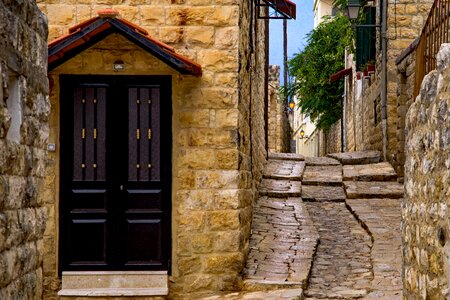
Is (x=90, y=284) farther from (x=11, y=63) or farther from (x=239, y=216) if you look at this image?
(x=11, y=63)

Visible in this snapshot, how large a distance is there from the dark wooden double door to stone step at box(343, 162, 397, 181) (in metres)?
6.79

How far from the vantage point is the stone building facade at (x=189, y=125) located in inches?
314

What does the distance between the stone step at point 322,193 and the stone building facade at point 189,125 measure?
4984mm

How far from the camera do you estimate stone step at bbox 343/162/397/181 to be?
1384 centimetres

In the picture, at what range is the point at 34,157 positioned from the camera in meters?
4.85

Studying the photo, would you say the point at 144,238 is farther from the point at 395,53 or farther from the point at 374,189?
the point at 395,53

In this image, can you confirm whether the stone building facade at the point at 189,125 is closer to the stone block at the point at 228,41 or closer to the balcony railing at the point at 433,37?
the stone block at the point at 228,41

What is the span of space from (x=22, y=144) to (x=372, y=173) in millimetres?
10383

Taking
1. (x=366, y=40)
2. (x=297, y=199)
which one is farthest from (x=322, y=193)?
(x=366, y=40)

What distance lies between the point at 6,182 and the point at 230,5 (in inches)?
177

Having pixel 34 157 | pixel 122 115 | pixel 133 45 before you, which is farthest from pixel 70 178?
pixel 34 157

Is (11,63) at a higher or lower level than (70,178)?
higher

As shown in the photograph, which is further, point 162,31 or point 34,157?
point 162,31

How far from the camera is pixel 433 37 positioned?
580 cm
